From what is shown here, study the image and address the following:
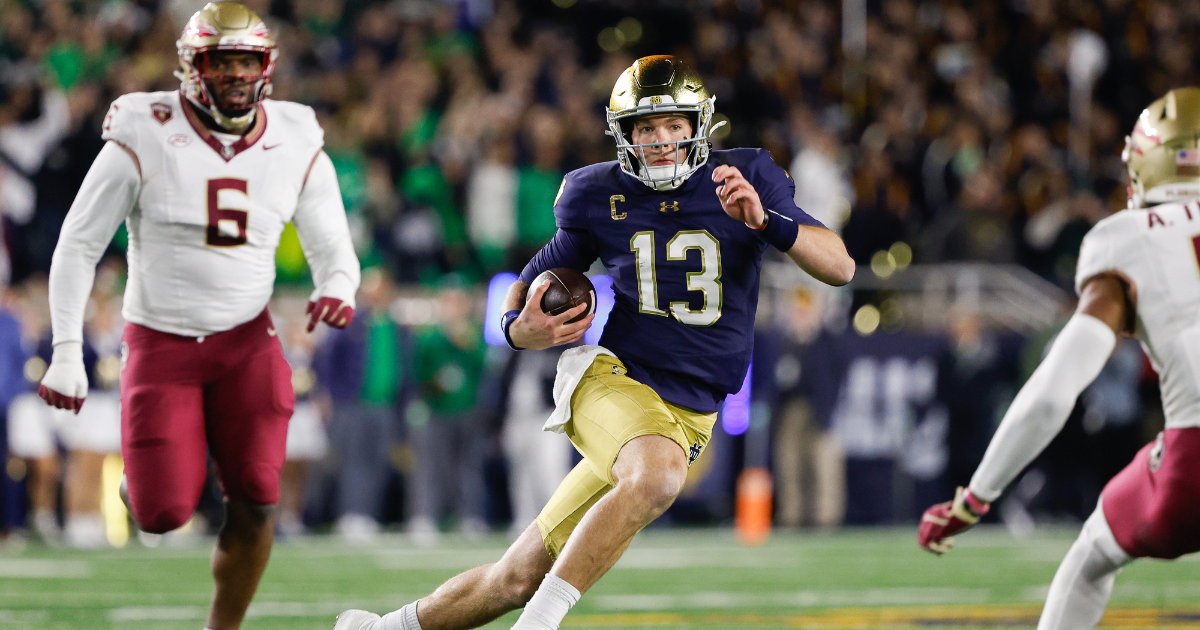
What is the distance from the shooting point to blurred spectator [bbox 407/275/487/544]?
964 cm

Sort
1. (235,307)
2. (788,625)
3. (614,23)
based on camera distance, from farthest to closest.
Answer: (614,23), (788,625), (235,307)

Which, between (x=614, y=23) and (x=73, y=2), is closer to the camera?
(x=73, y=2)

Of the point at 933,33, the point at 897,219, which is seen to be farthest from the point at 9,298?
the point at 933,33

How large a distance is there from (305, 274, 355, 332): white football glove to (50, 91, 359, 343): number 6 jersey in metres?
0.01

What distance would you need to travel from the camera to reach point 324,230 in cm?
447

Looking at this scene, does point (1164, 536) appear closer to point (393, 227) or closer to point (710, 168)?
point (710, 168)

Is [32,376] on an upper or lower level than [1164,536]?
lower

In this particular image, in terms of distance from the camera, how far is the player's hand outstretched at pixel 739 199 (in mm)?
3443

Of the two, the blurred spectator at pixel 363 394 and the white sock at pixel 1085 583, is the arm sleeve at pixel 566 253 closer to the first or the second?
the white sock at pixel 1085 583

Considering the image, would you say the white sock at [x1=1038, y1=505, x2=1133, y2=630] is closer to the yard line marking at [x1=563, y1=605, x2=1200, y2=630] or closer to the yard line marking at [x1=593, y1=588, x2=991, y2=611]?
the yard line marking at [x1=563, y1=605, x2=1200, y2=630]

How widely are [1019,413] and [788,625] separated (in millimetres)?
2592

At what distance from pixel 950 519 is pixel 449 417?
6.81 metres

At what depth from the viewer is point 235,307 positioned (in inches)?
168

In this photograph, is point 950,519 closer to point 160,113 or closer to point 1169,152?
point 1169,152
